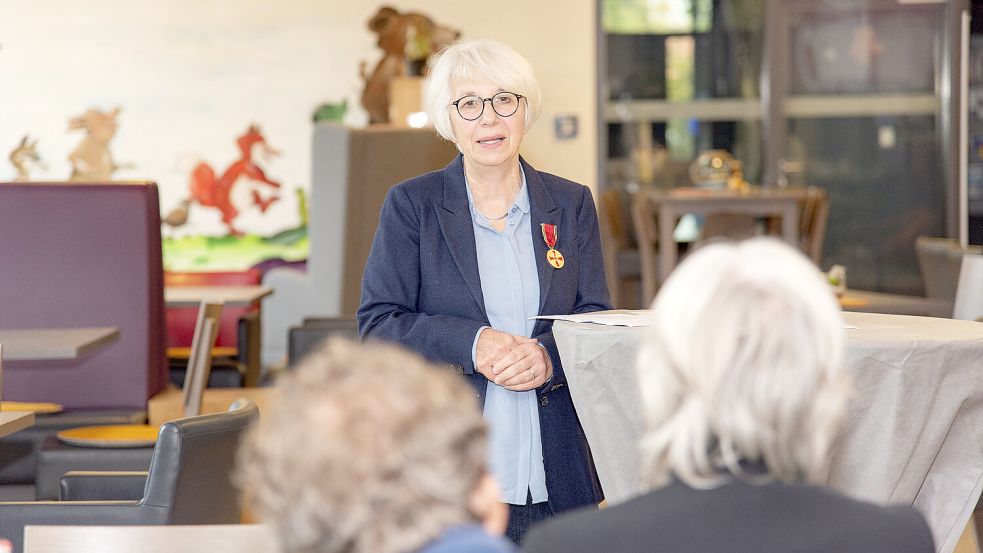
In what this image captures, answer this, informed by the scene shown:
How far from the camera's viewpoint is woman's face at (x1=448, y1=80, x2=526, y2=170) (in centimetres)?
249

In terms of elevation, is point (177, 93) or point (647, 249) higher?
point (177, 93)

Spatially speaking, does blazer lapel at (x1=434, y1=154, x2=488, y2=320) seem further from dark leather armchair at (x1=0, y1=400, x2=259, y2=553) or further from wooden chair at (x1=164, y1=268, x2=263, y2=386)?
wooden chair at (x1=164, y1=268, x2=263, y2=386)

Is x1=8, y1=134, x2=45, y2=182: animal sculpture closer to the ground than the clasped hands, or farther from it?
farther from it

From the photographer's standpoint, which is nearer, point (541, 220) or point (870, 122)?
point (541, 220)

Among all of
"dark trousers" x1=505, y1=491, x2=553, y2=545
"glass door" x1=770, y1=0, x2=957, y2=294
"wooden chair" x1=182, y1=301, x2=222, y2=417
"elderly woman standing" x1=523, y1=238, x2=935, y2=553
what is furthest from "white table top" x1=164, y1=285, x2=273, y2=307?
"glass door" x1=770, y1=0, x2=957, y2=294

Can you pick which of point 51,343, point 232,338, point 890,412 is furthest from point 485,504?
point 232,338

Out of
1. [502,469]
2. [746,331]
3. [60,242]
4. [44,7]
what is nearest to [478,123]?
[502,469]

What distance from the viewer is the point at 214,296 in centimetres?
630

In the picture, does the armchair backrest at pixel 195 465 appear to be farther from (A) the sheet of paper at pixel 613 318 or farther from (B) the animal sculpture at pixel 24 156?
(B) the animal sculpture at pixel 24 156

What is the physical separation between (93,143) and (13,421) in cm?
664

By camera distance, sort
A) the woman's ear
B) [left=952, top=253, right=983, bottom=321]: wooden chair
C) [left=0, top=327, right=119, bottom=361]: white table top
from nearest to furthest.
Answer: the woman's ear < [left=0, top=327, right=119, bottom=361]: white table top < [left=952, top=253, right=983, bottom=321]: wooden chair

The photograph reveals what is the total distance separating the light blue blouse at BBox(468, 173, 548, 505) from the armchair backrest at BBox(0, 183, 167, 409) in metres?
3.13

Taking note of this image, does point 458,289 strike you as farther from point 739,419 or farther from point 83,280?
point 83,280

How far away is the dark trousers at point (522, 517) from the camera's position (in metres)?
2.40
